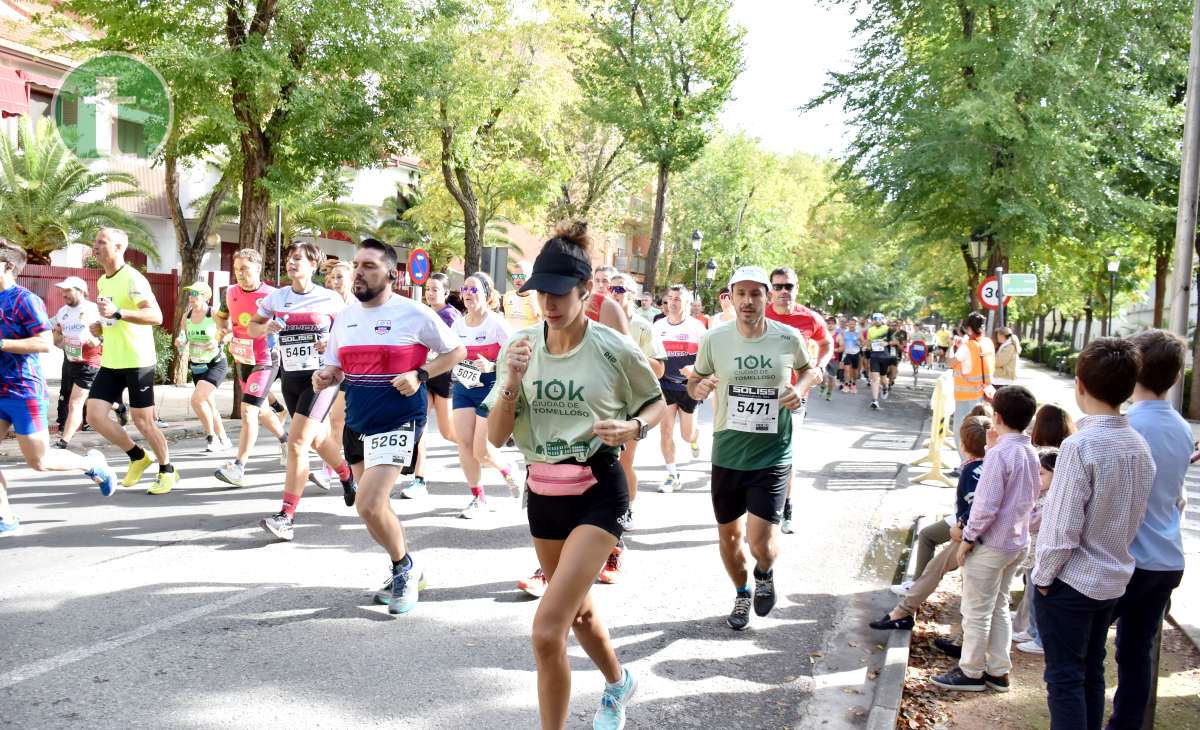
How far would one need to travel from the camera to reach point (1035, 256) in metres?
23.7

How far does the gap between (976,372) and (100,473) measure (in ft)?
29.5

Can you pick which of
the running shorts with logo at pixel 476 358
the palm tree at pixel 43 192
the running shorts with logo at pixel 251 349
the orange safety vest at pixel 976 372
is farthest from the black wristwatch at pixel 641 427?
the palm tree at pixel 43 192

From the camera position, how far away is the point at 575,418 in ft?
11.5

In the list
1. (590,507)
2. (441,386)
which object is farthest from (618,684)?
(441,386)

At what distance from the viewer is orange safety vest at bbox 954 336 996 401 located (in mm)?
10539

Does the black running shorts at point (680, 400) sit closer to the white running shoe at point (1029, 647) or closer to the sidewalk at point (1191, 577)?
the sidewalk at point (1191, 577)

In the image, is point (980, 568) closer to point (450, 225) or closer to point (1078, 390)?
point (1078, 390)

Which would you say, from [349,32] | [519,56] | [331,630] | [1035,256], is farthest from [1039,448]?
[519,56]

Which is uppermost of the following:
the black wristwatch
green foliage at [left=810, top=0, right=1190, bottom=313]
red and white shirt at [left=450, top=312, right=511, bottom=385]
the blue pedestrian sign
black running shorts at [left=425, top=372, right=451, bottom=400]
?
green foliage at [left=810, top=0, right=1190, bottom=313]

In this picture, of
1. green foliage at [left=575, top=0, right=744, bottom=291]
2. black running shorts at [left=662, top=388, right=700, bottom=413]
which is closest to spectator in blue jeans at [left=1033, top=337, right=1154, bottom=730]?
black running shorts at [left=662, top=388, right=700, bottom=413]

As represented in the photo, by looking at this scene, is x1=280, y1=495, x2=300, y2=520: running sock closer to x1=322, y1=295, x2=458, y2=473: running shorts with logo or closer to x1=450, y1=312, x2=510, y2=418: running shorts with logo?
x1=322, y1=295, x2=458, y2=473: running shorts with logo

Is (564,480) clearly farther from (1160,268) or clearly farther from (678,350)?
(1160,268)

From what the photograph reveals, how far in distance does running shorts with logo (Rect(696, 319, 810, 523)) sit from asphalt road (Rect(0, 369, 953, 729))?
799 millimetres

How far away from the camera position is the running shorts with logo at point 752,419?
197 inches
